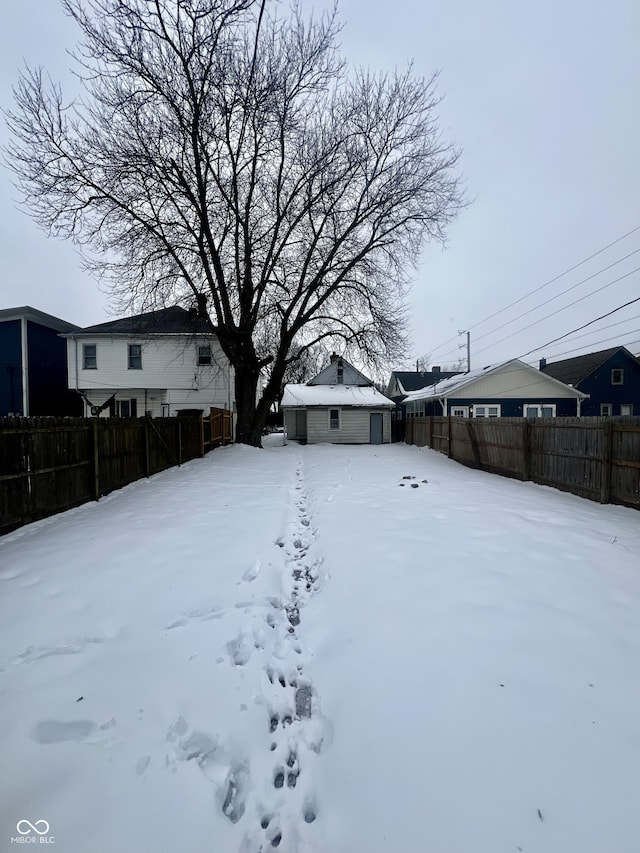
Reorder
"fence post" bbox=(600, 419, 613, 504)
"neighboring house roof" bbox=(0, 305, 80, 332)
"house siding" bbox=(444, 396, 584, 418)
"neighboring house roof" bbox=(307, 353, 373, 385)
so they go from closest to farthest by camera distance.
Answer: "fence post" bbox=(600, 419, 613, 504) → "neighboring house roof" bbox=(0, 305, 80, 332) → "house siding" bbox=(444, 396, 584, 418) → "neighboring house roof" bbox=(307, 353, 373, 385)

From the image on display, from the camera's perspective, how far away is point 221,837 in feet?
5.05

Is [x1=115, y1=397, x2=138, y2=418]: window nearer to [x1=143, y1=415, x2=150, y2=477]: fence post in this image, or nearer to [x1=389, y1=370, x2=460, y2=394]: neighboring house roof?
[x1=143, y1=415, x2=150, y2=477]: fence post

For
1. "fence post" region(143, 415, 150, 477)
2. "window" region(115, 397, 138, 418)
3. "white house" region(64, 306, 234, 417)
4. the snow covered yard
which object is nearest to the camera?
the snow covered yard

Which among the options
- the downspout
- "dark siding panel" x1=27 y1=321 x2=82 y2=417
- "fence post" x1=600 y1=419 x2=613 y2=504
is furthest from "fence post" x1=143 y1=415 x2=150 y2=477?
the downspout

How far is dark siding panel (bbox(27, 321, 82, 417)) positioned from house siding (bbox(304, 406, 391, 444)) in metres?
13.4

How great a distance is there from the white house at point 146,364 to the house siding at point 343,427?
18.5 feet

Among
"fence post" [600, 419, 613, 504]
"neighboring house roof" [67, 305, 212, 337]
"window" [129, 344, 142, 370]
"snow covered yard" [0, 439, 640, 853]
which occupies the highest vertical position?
"neighboring house roof" [67, 305, 212, 337]

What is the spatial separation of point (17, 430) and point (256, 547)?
3.74 m

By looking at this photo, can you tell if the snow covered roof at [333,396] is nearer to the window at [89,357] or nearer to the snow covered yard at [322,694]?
the window at [89,357]

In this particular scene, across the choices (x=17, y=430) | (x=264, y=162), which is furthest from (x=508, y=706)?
(x=264, y=162)

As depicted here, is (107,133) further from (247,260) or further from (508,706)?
(508,706)

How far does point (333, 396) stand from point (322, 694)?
21706mm

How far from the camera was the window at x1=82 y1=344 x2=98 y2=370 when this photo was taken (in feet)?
68.4

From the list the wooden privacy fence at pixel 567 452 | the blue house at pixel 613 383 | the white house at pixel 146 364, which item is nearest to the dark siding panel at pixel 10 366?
the white house at pixel 146 364
